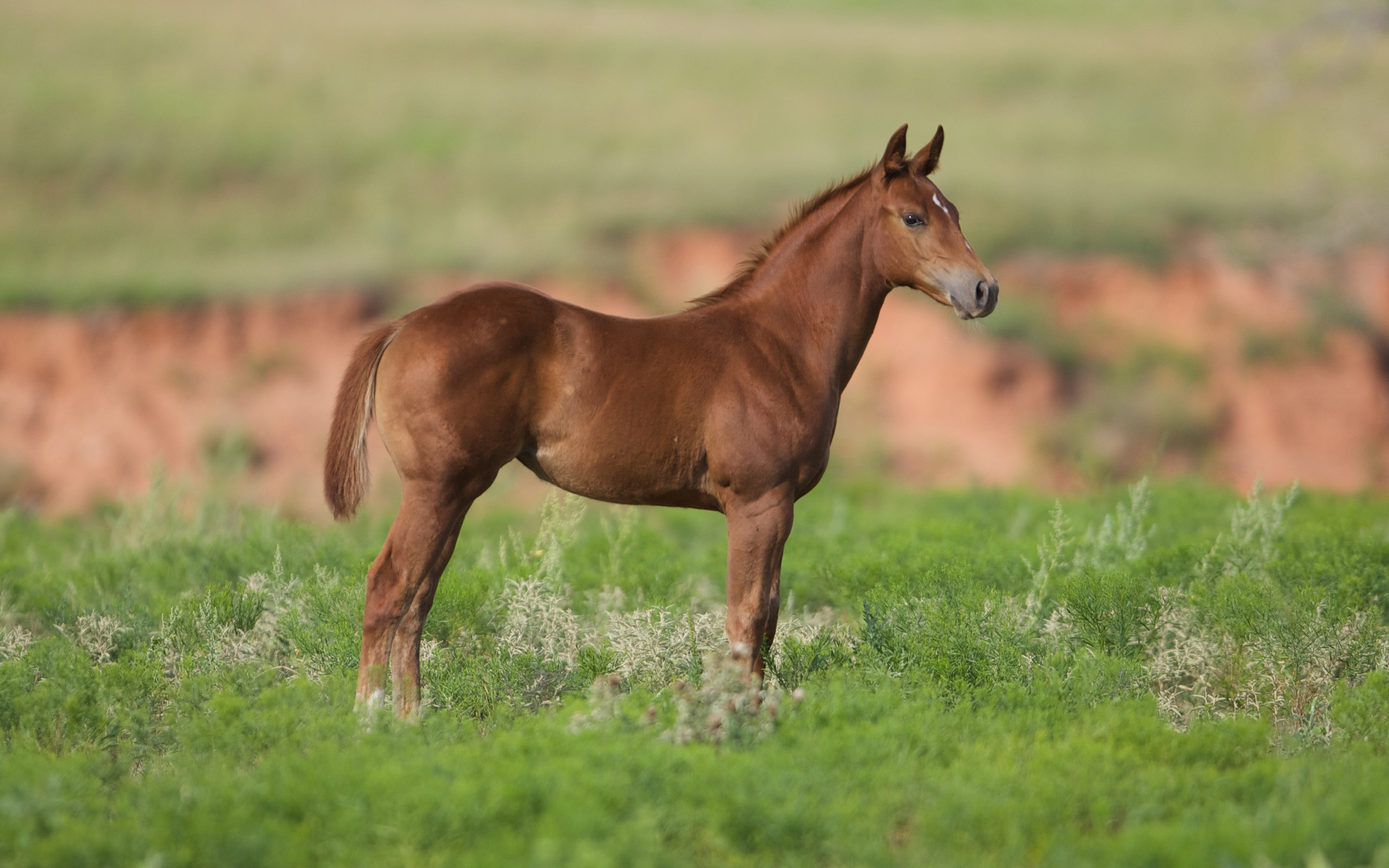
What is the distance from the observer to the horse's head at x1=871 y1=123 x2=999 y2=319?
209 inches

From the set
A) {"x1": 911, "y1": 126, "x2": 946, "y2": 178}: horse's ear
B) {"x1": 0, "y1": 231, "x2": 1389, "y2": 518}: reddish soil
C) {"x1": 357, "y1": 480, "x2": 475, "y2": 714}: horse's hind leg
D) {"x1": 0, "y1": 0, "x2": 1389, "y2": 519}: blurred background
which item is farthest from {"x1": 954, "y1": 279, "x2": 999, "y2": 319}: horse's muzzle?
{"x1": 0, "y1": 231, "x2": 1389, "y2": 518}: reddish soil

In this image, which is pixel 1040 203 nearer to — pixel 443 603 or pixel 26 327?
pixel 26 327

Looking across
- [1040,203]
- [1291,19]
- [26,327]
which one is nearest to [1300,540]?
[1040,203]

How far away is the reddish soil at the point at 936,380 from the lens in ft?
53.5

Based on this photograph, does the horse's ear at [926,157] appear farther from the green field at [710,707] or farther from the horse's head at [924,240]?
the green field at [710,707]

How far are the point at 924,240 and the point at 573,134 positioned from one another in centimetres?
1984

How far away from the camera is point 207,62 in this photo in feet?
79.3

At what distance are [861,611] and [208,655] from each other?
3.35m

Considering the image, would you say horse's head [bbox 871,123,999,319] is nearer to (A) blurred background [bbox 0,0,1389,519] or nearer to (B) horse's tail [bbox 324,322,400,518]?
(B) horse's tail [bbox 324,322,400,518]

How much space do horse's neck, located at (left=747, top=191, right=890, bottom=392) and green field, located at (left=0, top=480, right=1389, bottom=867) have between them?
4.47 ft

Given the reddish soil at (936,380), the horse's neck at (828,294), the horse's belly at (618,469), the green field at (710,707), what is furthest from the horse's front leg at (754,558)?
the reddish soil at (936,380)

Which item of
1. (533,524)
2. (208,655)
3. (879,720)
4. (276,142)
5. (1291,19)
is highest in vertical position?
(1291,19)

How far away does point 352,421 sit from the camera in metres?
5.10

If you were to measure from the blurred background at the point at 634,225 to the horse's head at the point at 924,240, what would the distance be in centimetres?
A: 643
